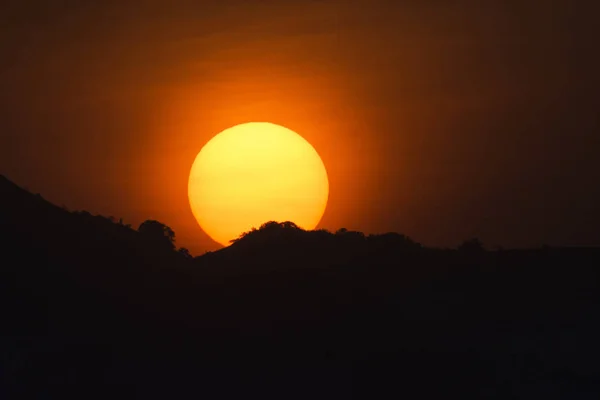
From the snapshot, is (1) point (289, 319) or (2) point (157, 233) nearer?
(1) point (289, 319)

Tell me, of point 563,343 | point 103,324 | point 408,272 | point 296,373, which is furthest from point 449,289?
point 103,324

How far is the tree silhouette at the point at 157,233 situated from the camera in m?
109

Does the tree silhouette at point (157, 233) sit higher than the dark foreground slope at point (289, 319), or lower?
higher

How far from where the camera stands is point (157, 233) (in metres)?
113

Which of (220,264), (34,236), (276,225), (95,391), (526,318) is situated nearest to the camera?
(95,391)

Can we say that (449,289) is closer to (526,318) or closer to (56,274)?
(526,318)

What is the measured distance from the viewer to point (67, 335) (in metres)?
73.9

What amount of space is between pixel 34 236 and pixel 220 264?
22.0m

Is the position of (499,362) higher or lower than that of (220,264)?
lower

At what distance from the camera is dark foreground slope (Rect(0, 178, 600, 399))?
70.2 m

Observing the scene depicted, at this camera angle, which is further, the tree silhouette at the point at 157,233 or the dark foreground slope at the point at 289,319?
the tree silhouette at the point at 157,233

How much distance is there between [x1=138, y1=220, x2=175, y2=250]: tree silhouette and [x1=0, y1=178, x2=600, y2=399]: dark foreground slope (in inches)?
330

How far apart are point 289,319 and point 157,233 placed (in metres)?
35.9

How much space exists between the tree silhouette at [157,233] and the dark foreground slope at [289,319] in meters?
8.39
